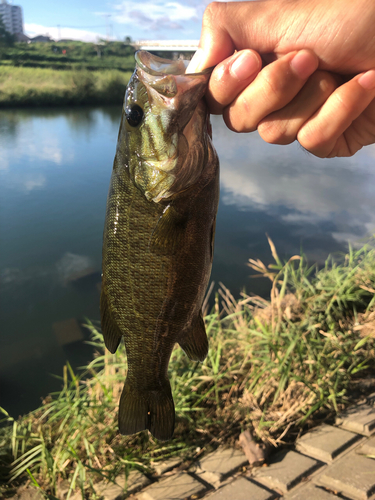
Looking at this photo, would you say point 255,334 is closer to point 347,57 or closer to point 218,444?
point 218,444

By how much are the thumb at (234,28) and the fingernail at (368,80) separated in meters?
0.35

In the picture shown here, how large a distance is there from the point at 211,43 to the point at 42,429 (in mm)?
3225

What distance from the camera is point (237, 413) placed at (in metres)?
2.99

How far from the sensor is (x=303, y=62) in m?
1.27

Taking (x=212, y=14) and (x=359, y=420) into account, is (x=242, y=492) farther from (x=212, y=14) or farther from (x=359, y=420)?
(x=212, y=14)

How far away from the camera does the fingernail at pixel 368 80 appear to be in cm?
133

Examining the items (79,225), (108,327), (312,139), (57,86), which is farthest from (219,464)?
(57,86)

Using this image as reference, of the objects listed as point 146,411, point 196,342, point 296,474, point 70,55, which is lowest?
point 296,474

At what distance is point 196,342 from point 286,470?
70.3 inches

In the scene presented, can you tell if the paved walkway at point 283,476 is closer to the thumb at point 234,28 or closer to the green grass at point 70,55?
the thumb at point 234,28

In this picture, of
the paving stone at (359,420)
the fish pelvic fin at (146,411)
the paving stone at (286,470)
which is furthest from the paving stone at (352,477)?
the fish pelvic fin at (146,411)

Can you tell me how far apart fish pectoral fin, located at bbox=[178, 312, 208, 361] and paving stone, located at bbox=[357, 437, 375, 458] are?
202 cm

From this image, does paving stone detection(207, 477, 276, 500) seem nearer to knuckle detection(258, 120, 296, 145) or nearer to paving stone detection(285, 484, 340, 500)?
paving stone detection(285, 484, 340, 500)

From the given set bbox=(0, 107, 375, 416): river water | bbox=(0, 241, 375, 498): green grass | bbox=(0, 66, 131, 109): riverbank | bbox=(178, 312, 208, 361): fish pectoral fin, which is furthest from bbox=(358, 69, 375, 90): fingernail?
bbox=(0, 66, 131, 109): riverbank
